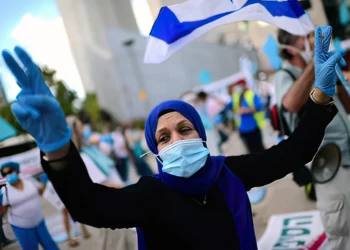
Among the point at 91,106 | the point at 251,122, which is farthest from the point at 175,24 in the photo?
the point at 91,106

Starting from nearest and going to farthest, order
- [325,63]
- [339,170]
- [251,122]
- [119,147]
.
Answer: [325,63] → [339,170] → [251,122] → [119,147]

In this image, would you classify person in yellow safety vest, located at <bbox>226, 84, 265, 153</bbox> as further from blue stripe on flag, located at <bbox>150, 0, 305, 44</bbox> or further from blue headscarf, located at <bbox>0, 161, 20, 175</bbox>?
blue headscarf, located at <bbox>0, 161, 20, 175</bbox>

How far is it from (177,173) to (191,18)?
98cm

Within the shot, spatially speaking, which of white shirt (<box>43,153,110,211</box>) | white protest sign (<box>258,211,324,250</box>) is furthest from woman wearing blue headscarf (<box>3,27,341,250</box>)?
white shirt (<box>43,153,110,211</box>)

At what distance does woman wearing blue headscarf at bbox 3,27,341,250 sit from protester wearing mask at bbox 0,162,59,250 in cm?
83

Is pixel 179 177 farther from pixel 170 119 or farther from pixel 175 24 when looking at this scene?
pixel 175 24

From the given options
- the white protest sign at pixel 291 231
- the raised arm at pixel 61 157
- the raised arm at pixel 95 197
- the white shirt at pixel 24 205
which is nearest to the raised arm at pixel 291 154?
the raised arm at pixel 95 197

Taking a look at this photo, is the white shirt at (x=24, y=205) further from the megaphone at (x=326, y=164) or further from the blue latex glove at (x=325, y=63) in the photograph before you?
the megaphone at (x=326, y=164)

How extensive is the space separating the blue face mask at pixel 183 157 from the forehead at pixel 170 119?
0.09 metres

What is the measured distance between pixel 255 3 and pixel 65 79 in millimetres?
1496

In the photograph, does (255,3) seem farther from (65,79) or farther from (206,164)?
(65,79)

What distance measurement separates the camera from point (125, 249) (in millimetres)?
2652

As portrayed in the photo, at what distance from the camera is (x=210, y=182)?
1664 millimetres

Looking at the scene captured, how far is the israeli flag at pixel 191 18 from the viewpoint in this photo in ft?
7.30
